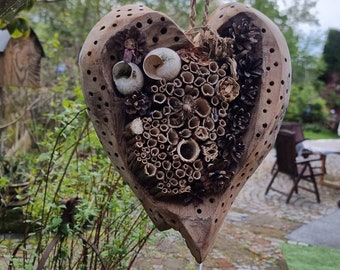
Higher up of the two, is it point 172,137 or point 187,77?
point 187,77

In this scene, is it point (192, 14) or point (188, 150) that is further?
point (192, 14)

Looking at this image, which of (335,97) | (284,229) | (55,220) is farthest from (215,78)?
(335,97)

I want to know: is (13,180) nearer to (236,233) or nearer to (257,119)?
(236,233)

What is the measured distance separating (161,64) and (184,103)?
0.11 m

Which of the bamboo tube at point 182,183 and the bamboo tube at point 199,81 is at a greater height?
the bamboo tube at point 199,81

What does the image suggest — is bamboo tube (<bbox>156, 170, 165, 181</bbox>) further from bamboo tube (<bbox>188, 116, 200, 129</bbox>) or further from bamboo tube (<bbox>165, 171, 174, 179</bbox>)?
bamboo tube (<bbox>188, 116, 200, 129</bbox>)

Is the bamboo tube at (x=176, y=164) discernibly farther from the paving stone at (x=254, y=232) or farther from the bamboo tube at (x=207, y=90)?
the paving stone at (x=254, y=232)

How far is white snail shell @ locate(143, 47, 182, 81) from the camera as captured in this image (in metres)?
0.97

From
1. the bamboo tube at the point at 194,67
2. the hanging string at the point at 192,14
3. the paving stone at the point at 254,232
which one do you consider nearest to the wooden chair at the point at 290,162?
the paving stone at the point at 254,232

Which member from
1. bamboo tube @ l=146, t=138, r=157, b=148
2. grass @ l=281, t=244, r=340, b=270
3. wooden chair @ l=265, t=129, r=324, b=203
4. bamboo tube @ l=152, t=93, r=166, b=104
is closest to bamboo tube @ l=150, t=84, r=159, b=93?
bamboo tube @ l=152, t=93, r=166, b=104

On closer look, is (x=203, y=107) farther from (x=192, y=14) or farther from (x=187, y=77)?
(x=192, y=14)

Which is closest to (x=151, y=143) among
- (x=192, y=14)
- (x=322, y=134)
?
(x=192, y=14)

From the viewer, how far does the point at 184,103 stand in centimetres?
100

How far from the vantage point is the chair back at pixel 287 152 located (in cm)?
518
